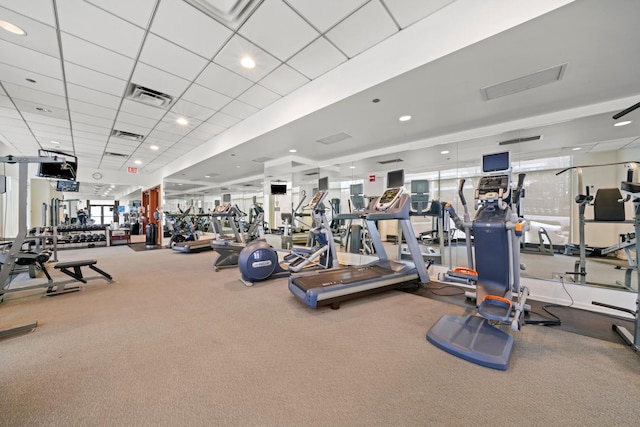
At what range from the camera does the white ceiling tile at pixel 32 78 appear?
3438 mm

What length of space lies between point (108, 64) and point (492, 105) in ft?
18.5

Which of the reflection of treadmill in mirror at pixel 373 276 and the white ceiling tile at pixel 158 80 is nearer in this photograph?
the reflection of treadmill in mirror at pixel 373 276

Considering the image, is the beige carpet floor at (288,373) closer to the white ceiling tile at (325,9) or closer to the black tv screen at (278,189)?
the white ceiling tile at (325,9)

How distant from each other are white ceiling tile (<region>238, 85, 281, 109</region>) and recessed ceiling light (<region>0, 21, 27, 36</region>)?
2527 millimetres

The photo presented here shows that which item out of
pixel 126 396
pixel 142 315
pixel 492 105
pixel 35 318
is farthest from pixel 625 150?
pixel 35 318

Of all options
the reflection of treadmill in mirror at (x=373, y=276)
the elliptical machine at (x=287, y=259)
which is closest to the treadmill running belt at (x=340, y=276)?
the reflection of treadmill in mirror at (x=373, y=276)

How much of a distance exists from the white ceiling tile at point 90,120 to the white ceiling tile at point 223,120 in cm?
236

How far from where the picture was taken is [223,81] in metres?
3.79

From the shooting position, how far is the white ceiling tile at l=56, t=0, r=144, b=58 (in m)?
2.45

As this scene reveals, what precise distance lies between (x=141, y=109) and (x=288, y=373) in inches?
220

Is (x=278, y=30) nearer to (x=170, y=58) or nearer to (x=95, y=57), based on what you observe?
(x=170, y=58)

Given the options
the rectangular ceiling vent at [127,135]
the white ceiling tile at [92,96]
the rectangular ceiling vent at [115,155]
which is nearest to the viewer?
the white ceiling tile at [92,96]

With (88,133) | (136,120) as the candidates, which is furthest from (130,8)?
(88,133)

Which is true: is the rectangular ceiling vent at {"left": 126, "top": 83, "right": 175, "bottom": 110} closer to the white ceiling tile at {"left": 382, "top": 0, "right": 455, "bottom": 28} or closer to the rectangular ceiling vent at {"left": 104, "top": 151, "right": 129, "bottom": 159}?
the white ceiling tile at {"left": 382, "top": 0, "right": 455, "bottom": 28}
